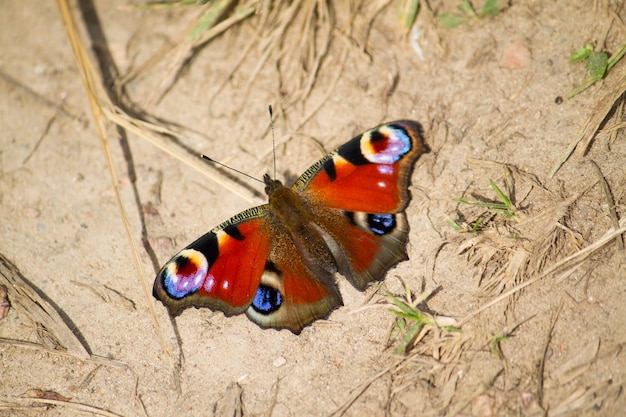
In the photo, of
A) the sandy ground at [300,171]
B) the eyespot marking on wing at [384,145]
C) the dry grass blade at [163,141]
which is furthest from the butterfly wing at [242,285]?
the eyespot marking on wing at [384,145]

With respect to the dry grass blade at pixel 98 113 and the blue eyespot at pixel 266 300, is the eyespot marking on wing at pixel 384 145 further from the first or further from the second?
the dry grass blade at pixel 98 113

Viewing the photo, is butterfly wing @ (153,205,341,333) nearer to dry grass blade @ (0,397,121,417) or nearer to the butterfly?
the butterfly

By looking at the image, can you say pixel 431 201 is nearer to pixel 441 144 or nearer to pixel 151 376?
pixel 441 144

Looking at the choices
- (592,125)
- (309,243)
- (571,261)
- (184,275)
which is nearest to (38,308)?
(184,275)

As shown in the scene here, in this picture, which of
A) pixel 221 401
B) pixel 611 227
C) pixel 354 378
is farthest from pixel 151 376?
pixel 611 227

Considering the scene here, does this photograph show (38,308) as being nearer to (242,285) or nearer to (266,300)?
(242,285)

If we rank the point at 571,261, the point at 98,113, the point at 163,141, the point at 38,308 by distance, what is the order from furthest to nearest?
the point at 163,141 < the point at 98,113 < the point at 38,308 < the point at 571,261

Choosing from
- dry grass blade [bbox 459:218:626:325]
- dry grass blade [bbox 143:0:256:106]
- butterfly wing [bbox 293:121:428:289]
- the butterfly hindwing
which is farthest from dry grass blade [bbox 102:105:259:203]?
dry grass blade [bbox 459:218:626:325]
